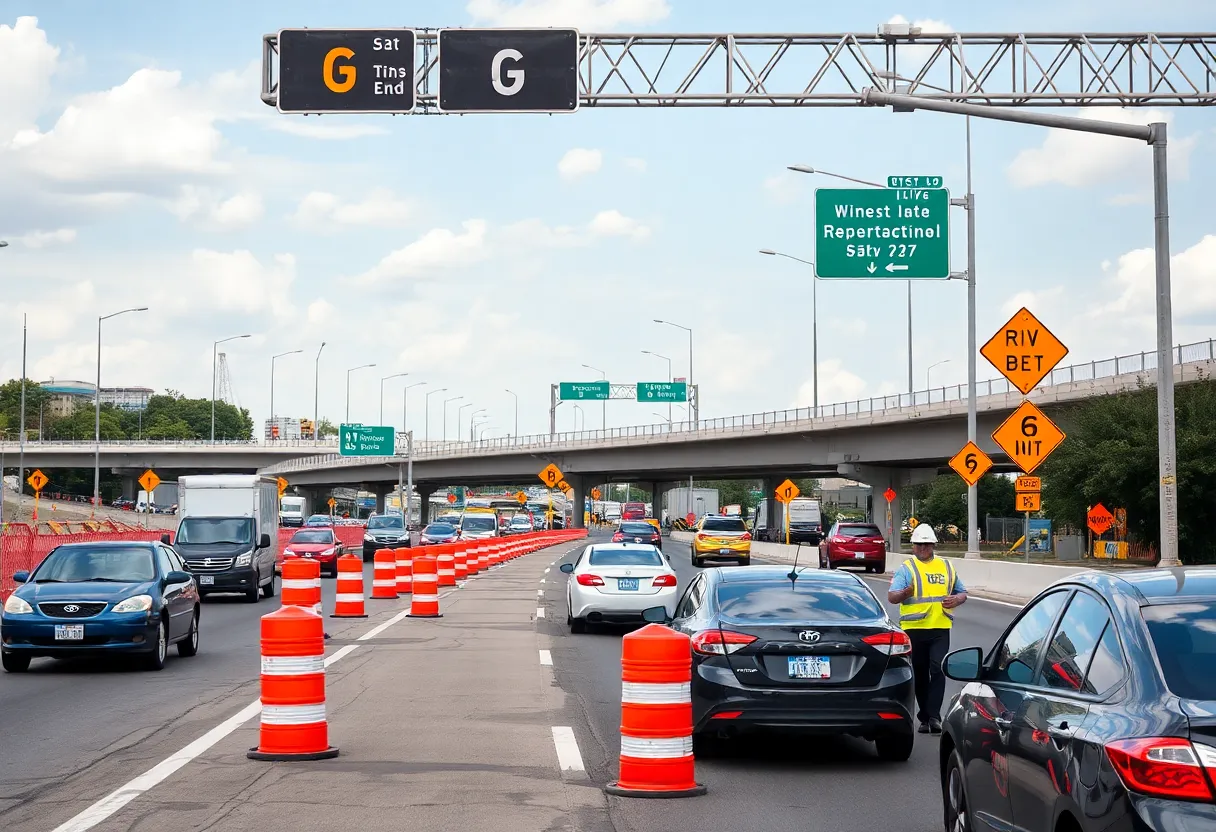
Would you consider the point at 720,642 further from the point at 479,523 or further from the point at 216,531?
the point at 479,523

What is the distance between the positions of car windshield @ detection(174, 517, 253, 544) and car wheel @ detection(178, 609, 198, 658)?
12363 mm

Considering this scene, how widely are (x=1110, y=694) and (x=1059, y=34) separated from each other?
2195cm

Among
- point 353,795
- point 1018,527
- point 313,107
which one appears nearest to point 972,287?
point 313,107

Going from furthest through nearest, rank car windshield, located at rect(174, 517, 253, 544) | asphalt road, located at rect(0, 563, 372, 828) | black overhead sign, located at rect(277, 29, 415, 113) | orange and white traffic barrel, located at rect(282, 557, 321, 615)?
1. car windshield, located at rect(174, 517, 253, 544)
2. black overhead sign, located at rect(277, 29, 415, 113)
3. orange and white traffic barrel, located at rect(282, 557, 321, 615)
4. asphalt road, located at rect(0, 563, 372, 828)

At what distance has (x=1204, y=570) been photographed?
5.89 metres

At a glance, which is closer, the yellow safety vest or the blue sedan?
the yellow safety vest

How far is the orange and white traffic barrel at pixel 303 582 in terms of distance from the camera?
2207 cm

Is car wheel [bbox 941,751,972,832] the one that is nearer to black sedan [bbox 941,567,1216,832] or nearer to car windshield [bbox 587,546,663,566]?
black sedan [bbox 941,567,1216,832]

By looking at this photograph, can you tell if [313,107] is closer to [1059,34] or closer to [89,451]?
[1059,34]

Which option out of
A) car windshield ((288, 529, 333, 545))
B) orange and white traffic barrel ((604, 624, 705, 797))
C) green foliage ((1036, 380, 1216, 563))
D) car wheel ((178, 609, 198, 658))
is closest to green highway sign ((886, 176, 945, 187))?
green foliage ((1036, 380, 1216, 563))

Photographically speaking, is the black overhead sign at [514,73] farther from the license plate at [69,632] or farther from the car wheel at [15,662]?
the car wheel at [15,662]

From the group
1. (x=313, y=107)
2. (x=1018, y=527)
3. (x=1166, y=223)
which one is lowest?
(x=1018, y=527)

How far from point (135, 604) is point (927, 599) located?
30.3 ft

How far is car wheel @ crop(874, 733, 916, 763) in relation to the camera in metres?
10.8
